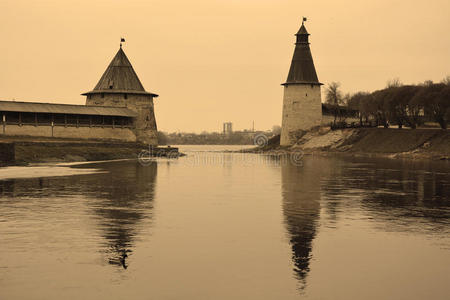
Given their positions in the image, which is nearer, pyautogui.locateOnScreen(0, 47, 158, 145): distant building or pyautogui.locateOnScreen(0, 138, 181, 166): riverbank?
pyautogui.locateOnScreen(0, 138, 181, 166): riverbank

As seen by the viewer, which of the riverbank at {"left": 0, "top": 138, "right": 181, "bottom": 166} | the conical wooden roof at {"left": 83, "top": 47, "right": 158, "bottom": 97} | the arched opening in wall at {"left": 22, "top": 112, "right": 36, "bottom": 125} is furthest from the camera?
the conical wooden roof at {"left": 83, "top": 47, "right": 158, "bottom": 97}

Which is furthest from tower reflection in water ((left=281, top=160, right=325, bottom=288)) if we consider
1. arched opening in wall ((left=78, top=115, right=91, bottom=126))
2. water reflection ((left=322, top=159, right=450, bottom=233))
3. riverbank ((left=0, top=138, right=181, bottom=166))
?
arched opening in wall ((left=78, top=115, right=91, bottom=126))

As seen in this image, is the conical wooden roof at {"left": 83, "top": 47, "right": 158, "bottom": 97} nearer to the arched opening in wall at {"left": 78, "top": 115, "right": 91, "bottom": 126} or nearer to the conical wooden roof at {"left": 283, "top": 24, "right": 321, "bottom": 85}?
the arched opening in wall at {"left": 78, "top": 115, "right": 91, "bottom": 126}

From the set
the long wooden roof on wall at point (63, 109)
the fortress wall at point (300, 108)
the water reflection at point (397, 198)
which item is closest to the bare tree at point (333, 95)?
the fortress wall at point (300, 108)

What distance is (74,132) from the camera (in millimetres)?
54500

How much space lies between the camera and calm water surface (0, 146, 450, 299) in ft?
25.5

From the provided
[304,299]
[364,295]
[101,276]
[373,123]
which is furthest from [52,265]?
[373,123]

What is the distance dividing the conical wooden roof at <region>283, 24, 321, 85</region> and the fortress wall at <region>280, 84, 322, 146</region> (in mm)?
790

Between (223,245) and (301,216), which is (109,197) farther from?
(223,245)

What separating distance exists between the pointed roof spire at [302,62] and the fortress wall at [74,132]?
25210 mm

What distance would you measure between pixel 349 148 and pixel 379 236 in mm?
53743

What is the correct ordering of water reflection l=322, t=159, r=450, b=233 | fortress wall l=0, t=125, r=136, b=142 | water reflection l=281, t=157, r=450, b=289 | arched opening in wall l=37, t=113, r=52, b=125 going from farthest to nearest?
arched opening in wall l=37, t=113, r=52, b=125 → fortress wall l=0, t=125, r=136, b=142 → water reflection l=322, t=159, r=450, b=233 → water reflection l=281, t=157, r=450, b=289

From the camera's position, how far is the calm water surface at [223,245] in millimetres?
7777

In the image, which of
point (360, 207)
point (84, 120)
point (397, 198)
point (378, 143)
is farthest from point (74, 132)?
point (360, 207)
